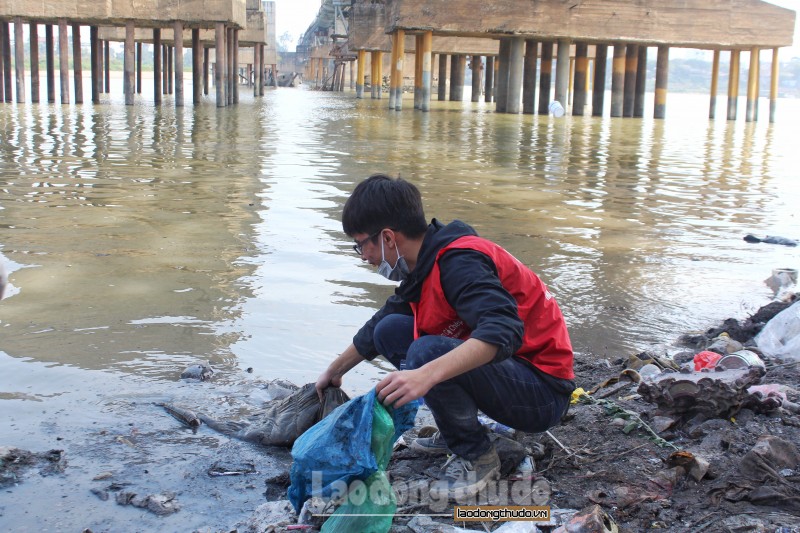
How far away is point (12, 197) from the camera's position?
868 cm

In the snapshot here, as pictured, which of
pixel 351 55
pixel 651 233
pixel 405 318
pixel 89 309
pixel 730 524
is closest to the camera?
pixel 730 524

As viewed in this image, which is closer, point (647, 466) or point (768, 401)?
point (647, 466)

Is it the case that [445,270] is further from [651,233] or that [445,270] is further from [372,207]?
[651,233]

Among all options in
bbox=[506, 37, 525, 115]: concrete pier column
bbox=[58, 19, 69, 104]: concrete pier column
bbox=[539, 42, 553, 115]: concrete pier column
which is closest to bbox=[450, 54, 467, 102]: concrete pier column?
bbox=[539, 42, 553, 115]: concrete pier column

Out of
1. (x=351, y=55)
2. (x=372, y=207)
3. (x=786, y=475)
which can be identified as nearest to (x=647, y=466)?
(x=786, y=475)

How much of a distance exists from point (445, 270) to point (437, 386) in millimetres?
373

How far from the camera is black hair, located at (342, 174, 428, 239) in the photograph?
2.81 meters

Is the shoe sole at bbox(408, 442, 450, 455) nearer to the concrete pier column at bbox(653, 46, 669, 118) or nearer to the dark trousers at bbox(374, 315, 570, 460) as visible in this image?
the dark trousers at bbox(374, 315, 570, 460)

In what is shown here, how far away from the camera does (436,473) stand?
121 inches

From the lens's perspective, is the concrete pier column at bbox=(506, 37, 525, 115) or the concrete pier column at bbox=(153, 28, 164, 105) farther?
the concrete pier column at bbox=(506, 37, 525, 115)

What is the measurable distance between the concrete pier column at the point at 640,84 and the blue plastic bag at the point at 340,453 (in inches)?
1271

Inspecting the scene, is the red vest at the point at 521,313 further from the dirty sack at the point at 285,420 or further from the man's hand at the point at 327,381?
the dirty sack at the point at 285,420

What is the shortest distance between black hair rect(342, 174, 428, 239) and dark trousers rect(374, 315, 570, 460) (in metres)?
0.38

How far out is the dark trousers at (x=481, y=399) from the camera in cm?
279
